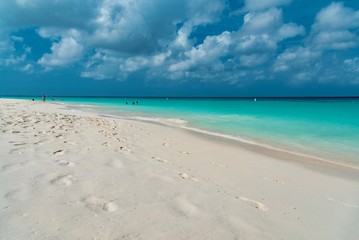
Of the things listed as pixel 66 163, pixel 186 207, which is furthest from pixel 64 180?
pixel 186 207

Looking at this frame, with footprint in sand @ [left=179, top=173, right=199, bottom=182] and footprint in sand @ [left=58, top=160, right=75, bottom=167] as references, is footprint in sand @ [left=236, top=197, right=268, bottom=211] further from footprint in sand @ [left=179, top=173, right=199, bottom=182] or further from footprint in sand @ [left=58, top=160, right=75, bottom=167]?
footprint in sand @ [left=58, top=160, right=75, bottom=167]

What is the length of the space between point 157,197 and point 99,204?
829 mm

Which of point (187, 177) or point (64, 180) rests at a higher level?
point (64, 180)

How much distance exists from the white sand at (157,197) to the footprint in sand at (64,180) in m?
0.01

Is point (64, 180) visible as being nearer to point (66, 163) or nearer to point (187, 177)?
point (66, 163)

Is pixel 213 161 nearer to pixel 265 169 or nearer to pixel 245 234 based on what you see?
pixel 265 169

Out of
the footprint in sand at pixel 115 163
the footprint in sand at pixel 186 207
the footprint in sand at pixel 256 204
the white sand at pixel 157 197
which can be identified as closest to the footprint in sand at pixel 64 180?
the white sand at pixel 157 197

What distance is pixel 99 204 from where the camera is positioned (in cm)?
327

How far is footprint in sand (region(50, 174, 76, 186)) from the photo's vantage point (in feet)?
12.7

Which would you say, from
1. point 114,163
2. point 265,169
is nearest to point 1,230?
point 114,163

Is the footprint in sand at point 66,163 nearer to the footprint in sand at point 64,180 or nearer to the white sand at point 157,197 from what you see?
the white sand at point 157,197

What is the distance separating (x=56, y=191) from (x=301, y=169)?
19.5ft

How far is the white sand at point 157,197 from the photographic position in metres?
2.81

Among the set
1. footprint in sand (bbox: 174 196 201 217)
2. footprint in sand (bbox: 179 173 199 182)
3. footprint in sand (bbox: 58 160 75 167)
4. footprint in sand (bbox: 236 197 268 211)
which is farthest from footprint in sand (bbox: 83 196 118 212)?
footprint in sand (bbox: 236 197 268 211)
